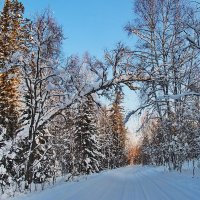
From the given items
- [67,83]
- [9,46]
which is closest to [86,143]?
[9,46]

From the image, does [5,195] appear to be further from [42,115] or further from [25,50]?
[25,50]

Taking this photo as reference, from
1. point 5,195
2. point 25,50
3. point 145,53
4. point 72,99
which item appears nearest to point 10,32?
point 25,50

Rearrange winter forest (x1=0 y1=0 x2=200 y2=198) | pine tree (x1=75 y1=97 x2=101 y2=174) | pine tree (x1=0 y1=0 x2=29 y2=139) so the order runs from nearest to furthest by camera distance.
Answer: winter forest (x1=0 y1=0 x2=200 y2=198) → pine tree (x1=0 y1=0 x2=29 y2=139) → pine tree (x1=75 y1=97 x2=101 y2=174)

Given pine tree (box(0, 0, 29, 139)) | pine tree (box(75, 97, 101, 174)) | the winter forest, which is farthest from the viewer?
pine tree (box(75, 97, 101, 174))

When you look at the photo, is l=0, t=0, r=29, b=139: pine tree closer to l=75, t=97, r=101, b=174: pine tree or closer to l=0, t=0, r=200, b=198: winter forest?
l=0, t=0, r=200, b=198: winter forest

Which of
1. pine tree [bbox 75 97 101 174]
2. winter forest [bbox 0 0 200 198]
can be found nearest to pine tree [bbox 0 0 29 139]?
winter forest [bbox 0 0 200 198]

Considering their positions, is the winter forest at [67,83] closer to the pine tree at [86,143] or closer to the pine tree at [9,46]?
the pine tree at [9,46]

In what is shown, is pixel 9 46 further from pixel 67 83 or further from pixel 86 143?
pixel 86 143

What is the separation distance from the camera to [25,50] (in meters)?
15.2

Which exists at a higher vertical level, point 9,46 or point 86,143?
point 9,46

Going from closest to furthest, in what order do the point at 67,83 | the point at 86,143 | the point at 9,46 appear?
the point at 67,83 < the point at 9,46 < the point at 86,143

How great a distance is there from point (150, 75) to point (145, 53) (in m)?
8.99

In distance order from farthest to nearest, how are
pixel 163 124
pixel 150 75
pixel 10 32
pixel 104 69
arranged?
pixel 163 124, pixel 10 32, pixel 150 75, pixel 104 69

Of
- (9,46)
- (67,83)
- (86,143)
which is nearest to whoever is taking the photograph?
(67,83)
